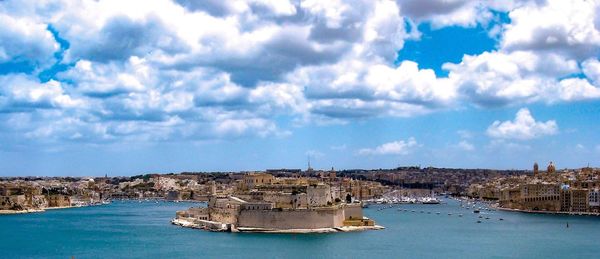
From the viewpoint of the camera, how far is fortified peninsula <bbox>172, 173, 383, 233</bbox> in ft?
133

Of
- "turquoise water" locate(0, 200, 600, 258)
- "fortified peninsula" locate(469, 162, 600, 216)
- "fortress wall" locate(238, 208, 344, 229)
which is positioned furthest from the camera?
"fortified peninsula" locate(469, 162, 600, 216)

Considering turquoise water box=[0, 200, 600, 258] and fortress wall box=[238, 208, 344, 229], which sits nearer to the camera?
turquoise water box=[0, 200, 600, 258]

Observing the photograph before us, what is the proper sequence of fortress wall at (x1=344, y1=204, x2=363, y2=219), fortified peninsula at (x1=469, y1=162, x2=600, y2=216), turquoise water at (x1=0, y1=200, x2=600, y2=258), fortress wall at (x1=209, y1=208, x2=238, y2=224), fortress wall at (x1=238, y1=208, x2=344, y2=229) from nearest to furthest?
turquoise water at (x1=0, y1=200, x2=600, y2=258)
fortress wall at (x1=238, y1=208, x2=344, y2=229)
fortress wall at (x1=209, y1=208, x2=238, y2=224)
fortress wall at (x1=344, y1=204, x2=363, y2=219)
fortified peninsula at (x1=469, y1=162, x2=600, y2=216)

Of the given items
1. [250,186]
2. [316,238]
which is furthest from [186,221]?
[316,238]

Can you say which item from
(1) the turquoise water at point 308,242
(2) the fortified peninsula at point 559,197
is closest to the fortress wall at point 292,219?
(1) the turquoise water at point 308,242

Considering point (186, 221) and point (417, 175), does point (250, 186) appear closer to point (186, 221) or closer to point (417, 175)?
point (186, 221)

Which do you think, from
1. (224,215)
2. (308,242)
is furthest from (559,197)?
(308,242)

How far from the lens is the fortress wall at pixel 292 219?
4031cm

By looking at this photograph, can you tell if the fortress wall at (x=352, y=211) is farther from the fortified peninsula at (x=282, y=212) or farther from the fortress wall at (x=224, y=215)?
the fortress wall at (x=224, y=215)

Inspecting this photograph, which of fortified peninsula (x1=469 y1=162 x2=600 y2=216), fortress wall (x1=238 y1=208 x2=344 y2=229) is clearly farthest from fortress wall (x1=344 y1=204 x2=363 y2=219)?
fortified peninsula (x1=469 y1=162 x2=600 y2=216)

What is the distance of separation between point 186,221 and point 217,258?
18.2 m

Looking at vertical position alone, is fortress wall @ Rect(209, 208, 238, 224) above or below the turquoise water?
above

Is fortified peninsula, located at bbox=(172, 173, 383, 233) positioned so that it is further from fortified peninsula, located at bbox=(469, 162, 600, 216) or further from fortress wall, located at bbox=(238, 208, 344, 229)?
fortified peninsula, located at bbox=(469, 162, 600, 216)

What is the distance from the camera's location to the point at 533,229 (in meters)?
46.7
